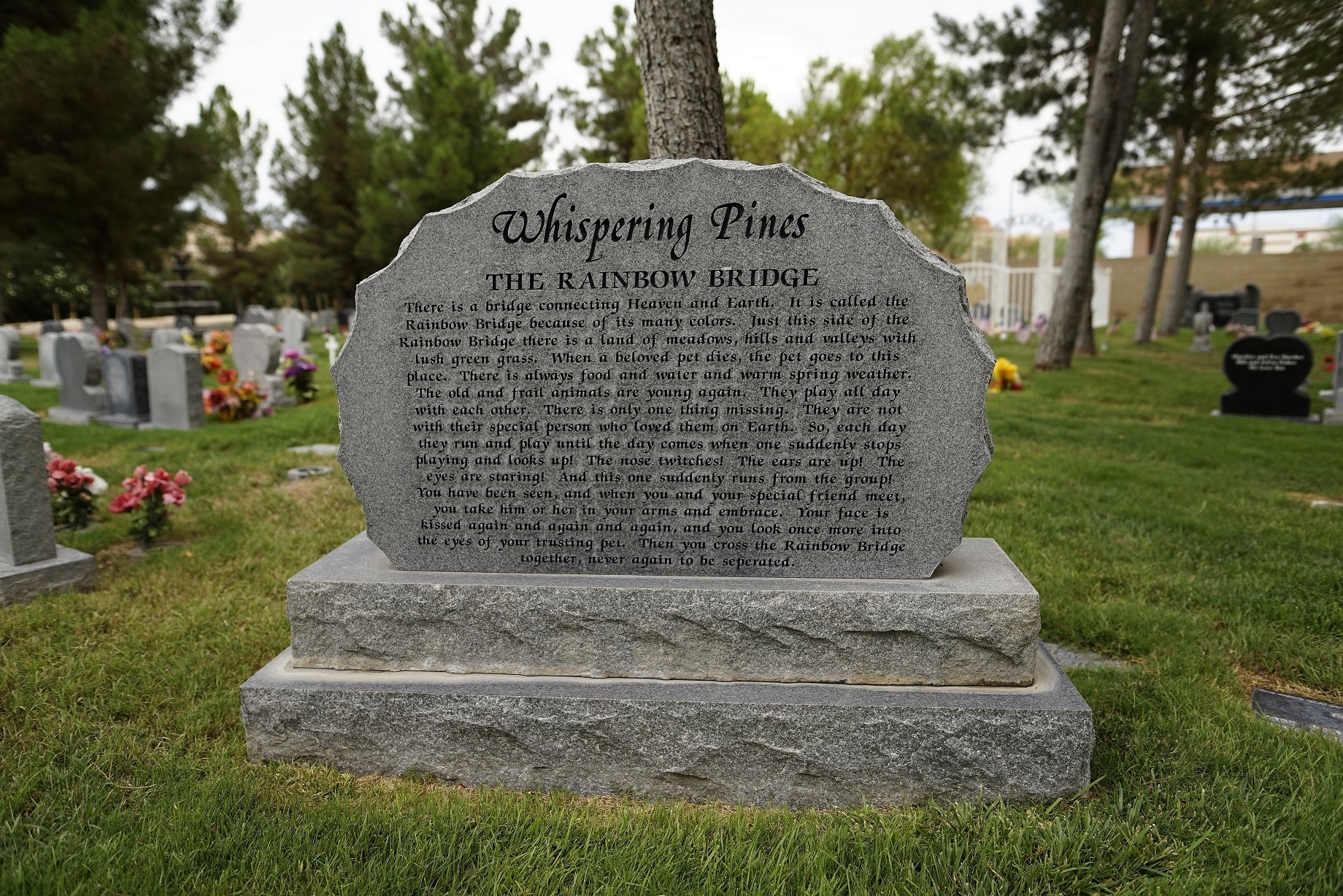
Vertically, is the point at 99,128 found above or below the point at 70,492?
above

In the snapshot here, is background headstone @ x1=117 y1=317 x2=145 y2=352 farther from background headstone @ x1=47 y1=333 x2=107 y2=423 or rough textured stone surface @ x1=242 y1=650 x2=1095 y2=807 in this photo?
rough textured stone surface @ x1=242 y1=650 x2=1095 y2=807

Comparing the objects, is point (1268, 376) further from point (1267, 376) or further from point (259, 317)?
point (259, 317)

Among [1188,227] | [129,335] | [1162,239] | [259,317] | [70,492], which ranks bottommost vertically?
[70,492]

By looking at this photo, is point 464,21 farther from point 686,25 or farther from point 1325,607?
point 1325,607

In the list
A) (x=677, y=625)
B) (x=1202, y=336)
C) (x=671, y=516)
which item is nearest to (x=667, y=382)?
(x=671, y=516)

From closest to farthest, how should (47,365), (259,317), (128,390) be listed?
(128,390), (47,365), (259,317)

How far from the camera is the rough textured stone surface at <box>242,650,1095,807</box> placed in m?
2.50

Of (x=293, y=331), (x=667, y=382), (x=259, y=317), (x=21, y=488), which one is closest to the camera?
(x=667, y=382)

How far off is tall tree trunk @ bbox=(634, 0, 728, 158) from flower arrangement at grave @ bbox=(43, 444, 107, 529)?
442 cm

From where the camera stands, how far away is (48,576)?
13.9 feet

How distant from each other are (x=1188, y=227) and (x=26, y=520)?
77.6 feet

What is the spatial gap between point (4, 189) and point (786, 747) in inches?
759

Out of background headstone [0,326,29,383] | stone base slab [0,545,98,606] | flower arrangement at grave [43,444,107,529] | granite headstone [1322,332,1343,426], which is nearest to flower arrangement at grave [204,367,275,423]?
flower arrangement at grave [43,444,107,529]

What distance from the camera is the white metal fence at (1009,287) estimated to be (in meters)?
24.3
